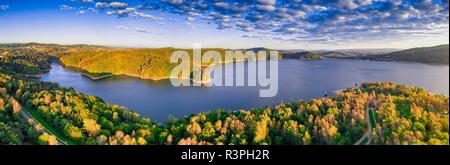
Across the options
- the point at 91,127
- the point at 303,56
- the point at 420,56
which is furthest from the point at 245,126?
the point at 303,56

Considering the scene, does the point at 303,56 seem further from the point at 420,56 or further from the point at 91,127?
the point at 91,127

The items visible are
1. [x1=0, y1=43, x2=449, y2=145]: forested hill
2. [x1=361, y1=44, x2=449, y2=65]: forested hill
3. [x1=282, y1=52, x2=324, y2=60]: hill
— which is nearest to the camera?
[x1=0, y1=43, x2=449, y2=145]: forested hill

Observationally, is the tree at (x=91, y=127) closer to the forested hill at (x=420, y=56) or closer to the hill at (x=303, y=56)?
the forested hill at (x=420, y=56)

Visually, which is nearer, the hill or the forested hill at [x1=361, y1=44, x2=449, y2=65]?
the forested hill at [x1=361, y1=44, x2=449, y2=65]

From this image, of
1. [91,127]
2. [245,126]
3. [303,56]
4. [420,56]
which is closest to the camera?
[91,127]


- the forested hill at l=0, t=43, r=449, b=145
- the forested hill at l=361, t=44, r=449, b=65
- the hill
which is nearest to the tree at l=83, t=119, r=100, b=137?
the forested hill at l=0, t=43, r=449, b=145

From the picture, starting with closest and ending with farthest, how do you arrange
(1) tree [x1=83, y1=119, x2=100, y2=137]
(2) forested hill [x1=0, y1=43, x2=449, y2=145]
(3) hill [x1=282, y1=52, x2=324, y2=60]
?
(2) forested hill [x1=0, y1=43, x2=449, y2=145]
(1) tree [x1=83, y1=119, x2=100, y2=137]
(3) hill [x1=282, y1=52, x2=324, y2=60]

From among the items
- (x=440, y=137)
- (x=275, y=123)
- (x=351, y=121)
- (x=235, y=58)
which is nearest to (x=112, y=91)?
(x=275, y=123)

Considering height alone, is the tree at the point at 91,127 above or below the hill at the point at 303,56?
below

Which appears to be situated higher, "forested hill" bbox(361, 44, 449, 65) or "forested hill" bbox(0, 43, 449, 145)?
"forested hill" bbox(361, 44, 449, 65)

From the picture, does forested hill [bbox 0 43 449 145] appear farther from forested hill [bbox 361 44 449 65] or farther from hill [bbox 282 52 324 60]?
hill [bbox 282 52 324 60]

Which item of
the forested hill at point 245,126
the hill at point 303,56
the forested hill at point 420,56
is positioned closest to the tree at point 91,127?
the forested hill at point 245,126

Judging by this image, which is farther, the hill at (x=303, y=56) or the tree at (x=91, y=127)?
the hill at (x=303, y=56)
